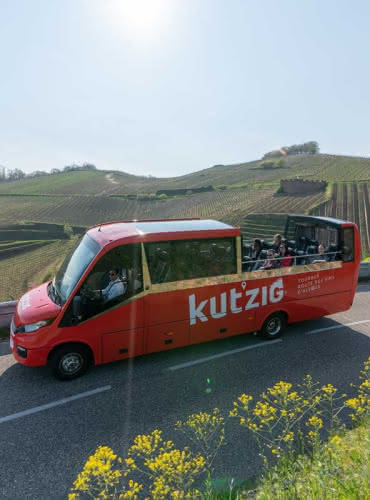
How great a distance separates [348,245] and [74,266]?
6.92m

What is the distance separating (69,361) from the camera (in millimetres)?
6012

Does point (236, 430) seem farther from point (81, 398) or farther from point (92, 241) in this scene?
point (92, 241)

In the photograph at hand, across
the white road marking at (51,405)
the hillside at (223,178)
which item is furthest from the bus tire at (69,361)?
the hillside at (223,178)

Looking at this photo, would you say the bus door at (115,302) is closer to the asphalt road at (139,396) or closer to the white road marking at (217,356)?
the asphalt road at (139,396)

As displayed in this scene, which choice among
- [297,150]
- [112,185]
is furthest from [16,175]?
[297,150]

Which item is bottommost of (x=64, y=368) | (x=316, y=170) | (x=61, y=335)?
(x=64, y=368)

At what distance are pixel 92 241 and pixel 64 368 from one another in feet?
8.08

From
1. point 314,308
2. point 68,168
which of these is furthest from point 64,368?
point 68,168

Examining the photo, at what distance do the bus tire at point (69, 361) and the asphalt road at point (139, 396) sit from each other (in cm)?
17

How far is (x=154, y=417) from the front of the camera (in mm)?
5125

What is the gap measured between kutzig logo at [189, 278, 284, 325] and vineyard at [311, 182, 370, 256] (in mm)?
42462

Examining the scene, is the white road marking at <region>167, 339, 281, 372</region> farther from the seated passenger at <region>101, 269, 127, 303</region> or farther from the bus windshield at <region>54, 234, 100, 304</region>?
the bus windshield at <region>54, 234, 100, 304</region>

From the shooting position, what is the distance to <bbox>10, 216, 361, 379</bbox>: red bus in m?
5.90

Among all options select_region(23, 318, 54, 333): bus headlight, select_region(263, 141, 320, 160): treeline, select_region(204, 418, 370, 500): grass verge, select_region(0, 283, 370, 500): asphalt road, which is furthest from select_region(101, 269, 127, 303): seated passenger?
select_region(263, 141, 320, 160): treeline
